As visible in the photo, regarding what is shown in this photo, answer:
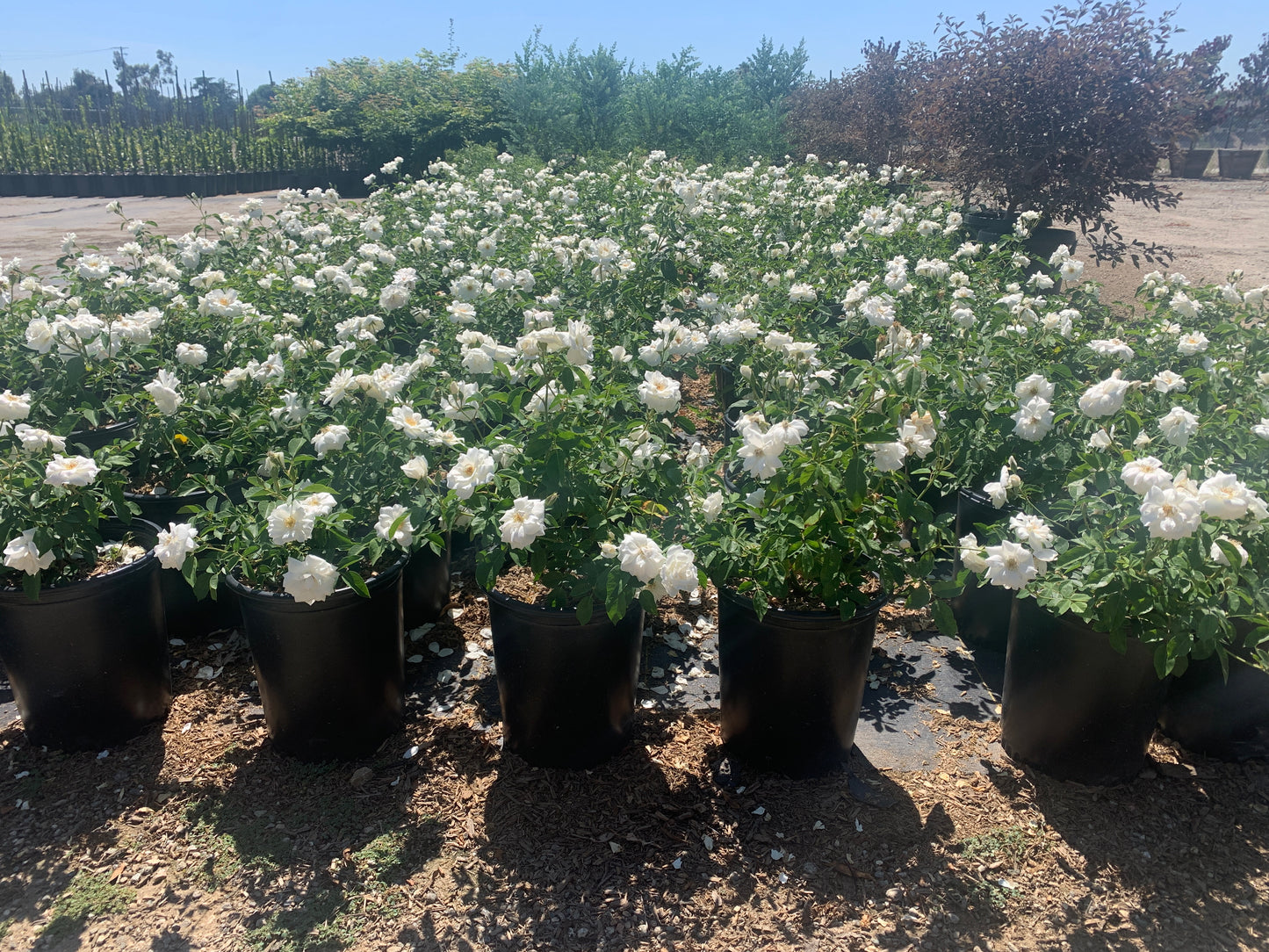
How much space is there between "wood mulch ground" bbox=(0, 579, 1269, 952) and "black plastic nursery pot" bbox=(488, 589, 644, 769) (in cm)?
9

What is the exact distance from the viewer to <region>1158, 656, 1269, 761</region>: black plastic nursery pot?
2664 millimetres

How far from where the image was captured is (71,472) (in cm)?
221

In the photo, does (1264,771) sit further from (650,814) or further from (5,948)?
(5,948)

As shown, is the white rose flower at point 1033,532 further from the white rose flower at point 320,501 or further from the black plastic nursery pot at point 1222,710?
the white rose flower at point 320,501

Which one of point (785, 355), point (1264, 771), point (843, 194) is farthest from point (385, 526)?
point (843, 194)

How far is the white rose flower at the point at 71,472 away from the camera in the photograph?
221 centimetres

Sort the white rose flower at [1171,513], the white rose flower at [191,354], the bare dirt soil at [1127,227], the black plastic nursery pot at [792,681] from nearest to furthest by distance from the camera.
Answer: the white rose flower at [1171,513] → the black plastic nursery pot at [792,681] → the white rose flower at [191,354] → the bare dirt soil at [1127,227]

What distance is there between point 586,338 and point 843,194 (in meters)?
5.69

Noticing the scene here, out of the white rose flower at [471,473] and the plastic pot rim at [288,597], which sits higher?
the white rose flower at [471,473]

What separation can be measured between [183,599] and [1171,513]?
3.36 metres

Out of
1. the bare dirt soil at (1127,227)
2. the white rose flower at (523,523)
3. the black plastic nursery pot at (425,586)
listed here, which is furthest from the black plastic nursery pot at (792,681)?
the bare dirt soil at (1127,227)

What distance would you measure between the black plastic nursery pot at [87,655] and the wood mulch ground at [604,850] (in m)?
0.11

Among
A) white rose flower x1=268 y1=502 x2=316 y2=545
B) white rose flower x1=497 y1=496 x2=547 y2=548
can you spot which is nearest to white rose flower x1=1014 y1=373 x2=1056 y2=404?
white rose flower x1=497 y1=496 x2=547 y2=548

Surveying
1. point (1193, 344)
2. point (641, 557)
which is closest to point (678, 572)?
point (641, 557)
